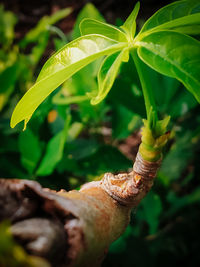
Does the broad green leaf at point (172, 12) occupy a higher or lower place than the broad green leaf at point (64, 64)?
higher

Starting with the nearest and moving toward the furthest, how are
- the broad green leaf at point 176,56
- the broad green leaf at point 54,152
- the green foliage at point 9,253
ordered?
the green foliage at point 9,253, the broad green leaf at point 176,56, the broad green leaf at point 54,152

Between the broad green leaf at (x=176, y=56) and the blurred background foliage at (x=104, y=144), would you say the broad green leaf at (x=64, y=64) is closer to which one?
the broad green leaf at (x=176, y=56)

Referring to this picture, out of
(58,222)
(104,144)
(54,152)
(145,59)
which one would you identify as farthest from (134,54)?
(104,144)

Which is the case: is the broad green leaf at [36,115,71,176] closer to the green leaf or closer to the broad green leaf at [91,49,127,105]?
the green leaf

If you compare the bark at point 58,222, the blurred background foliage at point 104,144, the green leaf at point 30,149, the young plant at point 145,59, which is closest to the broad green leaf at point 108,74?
the young plant at point 145,59

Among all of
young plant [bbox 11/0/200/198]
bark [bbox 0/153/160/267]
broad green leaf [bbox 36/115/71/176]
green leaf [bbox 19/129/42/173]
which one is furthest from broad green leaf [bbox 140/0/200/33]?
green leaf [bbox 19/129/42/173]

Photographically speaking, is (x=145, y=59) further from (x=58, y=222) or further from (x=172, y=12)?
(x=58, y=222)
